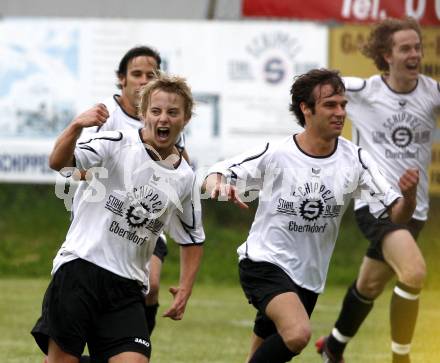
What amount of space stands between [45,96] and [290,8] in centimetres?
258

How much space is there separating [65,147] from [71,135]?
0.19ft

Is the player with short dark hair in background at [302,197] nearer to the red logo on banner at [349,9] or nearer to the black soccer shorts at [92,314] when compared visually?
the black soccer shorts at [92,314]

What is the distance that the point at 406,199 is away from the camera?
582 centimetres

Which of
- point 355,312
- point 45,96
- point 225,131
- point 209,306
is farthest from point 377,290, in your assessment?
point 45,96

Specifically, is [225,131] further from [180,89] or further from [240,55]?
[180,89]

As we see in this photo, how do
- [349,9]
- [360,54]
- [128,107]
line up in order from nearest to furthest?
[128,107] < [360,54] < [349,9]

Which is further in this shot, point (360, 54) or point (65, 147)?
point (360, 54)

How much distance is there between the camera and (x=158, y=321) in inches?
386

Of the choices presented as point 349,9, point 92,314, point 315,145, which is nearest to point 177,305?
point 92,314

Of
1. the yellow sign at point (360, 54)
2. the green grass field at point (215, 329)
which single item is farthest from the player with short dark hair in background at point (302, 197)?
the yellow sign at point (360, 54)

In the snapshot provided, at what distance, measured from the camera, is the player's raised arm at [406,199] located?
18.6 ft

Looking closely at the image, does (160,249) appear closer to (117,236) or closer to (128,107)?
(128,107)

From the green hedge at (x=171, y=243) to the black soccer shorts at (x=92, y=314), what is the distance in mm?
7292

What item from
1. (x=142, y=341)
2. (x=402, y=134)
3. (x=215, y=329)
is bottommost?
(x=215, y=329)
